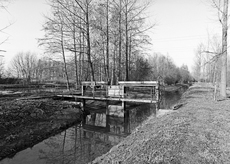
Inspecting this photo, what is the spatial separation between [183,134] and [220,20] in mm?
11978

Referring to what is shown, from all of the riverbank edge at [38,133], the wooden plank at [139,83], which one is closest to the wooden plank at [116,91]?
the wooden plank at [139,83]

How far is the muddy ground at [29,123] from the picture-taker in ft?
22.4

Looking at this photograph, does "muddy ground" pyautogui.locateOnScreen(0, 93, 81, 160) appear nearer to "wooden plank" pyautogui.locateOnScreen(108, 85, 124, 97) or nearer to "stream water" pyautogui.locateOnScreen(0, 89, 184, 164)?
"stream water" pyautogui.locateOnScreen(0, 89, 184, 164)

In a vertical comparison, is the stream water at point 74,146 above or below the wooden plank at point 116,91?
below

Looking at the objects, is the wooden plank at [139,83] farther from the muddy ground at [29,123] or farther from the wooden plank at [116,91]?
the muddy ground at [29,123]

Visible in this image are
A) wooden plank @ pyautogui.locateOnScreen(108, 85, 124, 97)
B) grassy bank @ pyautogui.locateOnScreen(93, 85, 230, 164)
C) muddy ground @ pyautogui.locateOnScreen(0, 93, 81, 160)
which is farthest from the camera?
wooden plank @ pyautogui.locateOnScreen(108, 85, 124, 97)

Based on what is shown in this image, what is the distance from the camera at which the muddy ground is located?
6.84 m

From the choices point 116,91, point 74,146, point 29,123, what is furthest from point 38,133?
point 116,91

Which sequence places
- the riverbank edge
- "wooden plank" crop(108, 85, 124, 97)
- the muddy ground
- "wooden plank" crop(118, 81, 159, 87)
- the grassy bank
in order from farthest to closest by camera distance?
"wooden plank" crop(108, 85, 124, 97), "wooden plank" crop(118, 81, 159, 87), the muddy ground, the riverbank edge, the grassy bank

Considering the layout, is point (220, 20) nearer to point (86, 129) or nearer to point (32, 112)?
point (86, 129)

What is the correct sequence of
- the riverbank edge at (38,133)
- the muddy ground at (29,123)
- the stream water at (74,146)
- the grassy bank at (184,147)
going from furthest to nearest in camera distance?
the muddy ground at (29,123)
the riverbank edge at (38,133)
the stream water at (74,146)
the grassy bank at (184,147)

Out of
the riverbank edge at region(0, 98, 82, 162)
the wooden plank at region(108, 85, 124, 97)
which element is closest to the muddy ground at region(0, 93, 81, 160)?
the riverbank edge at region(0, 98, 82, 162)

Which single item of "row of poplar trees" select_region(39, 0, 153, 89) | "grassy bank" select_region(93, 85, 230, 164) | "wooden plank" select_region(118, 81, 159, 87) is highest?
"row of poplar trees" select_region(39, 0, 153, 89)

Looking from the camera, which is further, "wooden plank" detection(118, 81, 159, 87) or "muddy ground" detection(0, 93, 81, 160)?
"wooden plank" detection(118, 81, 159, 87)
